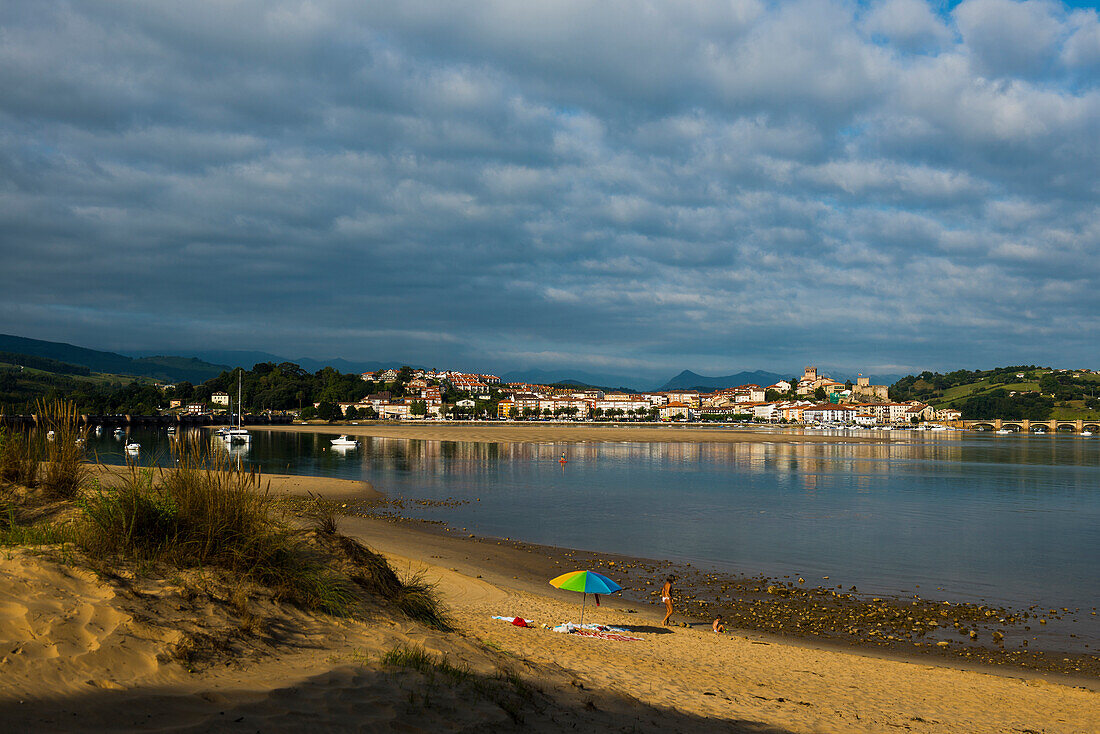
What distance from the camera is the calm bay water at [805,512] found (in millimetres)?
17281

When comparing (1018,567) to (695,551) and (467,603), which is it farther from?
(467,603)

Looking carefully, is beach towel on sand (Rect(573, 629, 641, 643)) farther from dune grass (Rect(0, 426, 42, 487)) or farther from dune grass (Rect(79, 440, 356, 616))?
dune grass (Rect(0, 426, 42, 487))

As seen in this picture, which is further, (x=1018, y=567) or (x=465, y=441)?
(x=465, y=441)

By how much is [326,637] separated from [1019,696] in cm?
890

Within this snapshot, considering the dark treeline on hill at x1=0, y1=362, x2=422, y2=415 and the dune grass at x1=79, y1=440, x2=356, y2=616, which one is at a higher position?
the dark treeline on hill at x1=0, y1=362, x2=422, y2=415

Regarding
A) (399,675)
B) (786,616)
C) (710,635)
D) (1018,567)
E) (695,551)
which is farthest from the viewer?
(695,551)

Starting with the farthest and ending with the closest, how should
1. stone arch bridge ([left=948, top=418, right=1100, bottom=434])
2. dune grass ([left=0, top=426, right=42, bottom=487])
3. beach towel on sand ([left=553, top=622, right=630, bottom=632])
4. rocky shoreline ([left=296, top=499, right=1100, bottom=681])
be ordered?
stone arch bridge ([left=948, top=418, right=1100, bottom=434]), rocky shoreline ([left=296, top=499, right=1100, bottom=681]), beach towel on sand ([left=553, top=622, right=630, bottom=632]), dune grass ([left=0, top=426, right=42, bottom=487])

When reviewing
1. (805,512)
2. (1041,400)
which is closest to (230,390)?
(805,512)

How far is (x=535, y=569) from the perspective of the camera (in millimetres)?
16422

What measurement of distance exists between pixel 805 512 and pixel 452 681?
2447 centimetres

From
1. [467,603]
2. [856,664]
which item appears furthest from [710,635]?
[467,603]

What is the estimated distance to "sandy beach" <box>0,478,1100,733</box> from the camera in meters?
4.18

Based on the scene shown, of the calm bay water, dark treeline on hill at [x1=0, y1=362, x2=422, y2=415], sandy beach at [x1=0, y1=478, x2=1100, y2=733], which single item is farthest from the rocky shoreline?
dark treeline on hill at [x1=0, y1=362, x2=422, y2=415]

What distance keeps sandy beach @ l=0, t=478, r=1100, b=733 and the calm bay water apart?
658 centimetres
